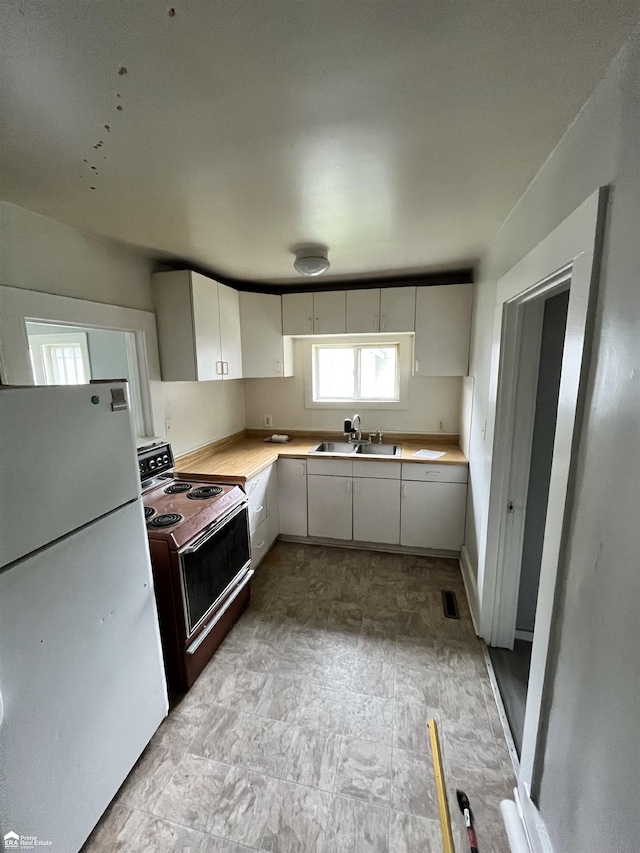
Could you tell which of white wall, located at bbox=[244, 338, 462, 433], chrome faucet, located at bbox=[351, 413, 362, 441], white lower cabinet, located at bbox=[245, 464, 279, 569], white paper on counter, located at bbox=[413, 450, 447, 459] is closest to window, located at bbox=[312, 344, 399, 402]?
white wall, located at bbox=[244, 338, 462, 433]

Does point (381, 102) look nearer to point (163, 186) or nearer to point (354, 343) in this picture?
point (163, 186)

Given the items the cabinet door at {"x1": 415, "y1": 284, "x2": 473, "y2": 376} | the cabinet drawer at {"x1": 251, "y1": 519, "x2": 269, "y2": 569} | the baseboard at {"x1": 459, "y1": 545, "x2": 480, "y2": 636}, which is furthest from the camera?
the cabinet door at {"x1": 415, "y1": 284, "x2": 473, "y2": 376}

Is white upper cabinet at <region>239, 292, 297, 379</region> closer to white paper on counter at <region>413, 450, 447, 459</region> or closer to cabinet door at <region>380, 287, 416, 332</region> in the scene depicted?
cabinet door at <region>380, 287, 416, 332</region>

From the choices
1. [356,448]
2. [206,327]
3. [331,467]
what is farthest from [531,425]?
[206,327]

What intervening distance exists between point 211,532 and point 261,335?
1866 millimetres

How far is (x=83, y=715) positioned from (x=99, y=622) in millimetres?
279

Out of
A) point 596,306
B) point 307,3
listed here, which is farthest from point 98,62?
point 596,306

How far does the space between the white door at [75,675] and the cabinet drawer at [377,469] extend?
178 cm

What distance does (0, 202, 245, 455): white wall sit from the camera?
1.54m

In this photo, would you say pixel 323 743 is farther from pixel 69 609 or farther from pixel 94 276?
pixel 94 276

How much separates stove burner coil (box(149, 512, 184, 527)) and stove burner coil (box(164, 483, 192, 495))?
0.34 m

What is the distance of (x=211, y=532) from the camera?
6.08 feet

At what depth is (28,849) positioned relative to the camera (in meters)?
0.99

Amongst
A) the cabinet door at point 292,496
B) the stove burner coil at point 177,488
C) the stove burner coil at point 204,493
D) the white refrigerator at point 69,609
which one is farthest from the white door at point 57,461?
the cabinet door at point 292,496
